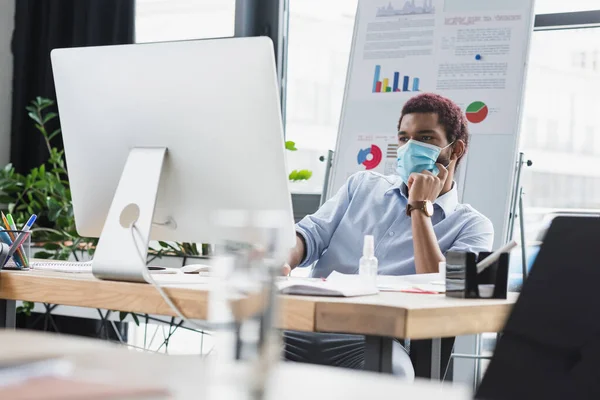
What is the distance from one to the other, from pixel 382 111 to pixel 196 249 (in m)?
1.10

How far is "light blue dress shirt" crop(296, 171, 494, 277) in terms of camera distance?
2.33 metres

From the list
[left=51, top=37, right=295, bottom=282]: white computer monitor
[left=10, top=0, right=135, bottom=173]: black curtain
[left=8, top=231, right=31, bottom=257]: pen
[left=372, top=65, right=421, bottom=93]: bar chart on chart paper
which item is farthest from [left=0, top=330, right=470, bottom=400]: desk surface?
[left=10, top=0, right=135, bottom=173]: black curtain

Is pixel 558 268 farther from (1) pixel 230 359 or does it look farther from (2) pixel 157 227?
(2) pixel 157 227

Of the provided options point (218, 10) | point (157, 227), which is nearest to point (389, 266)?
point (157, 227)

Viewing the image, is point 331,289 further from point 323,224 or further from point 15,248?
point 323,224

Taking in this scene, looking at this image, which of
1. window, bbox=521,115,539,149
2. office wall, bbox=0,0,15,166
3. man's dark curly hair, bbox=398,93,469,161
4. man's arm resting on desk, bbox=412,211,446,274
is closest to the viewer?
man's arm resting on desk, bbox=412,211,446,274

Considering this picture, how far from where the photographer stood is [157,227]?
66.3 inches

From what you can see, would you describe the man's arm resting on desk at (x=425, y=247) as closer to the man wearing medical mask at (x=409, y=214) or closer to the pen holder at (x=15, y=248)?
the man wearing medical mask at (x=409, y=214)

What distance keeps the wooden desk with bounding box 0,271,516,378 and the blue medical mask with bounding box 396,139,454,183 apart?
3.19ft

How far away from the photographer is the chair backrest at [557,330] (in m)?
0.94

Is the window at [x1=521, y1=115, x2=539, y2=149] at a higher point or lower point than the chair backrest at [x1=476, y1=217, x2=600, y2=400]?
higher

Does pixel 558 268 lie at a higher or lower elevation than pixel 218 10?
lower

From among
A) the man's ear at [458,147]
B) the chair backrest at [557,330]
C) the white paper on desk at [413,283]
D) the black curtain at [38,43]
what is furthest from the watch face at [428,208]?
the black curtain at [38,43]

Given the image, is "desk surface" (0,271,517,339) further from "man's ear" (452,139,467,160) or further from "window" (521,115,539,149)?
"window" (521,115,539,149)
